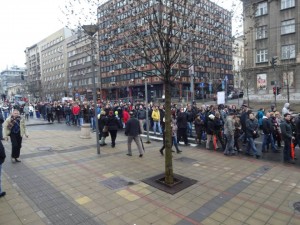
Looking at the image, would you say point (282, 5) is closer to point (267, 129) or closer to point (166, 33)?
point (267, 129)

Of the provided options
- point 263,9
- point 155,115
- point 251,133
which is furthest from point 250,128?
point 263,9

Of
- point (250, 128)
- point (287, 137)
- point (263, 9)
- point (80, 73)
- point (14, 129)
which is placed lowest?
point (287, 137)

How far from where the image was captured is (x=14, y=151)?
8453 mm

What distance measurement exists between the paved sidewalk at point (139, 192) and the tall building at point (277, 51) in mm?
26806

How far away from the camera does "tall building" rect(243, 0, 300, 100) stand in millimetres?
32156

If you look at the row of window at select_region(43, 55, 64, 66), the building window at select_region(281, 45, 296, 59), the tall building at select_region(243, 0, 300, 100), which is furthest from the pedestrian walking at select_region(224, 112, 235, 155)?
the row of window at select_region(43, 55, 64, 66)

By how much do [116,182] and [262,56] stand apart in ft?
113

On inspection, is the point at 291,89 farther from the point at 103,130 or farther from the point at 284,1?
the point at 103,130

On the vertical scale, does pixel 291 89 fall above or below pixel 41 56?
below

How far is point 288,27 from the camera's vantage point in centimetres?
3266

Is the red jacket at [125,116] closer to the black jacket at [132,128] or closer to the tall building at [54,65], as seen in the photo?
the black jacket at [132,128]

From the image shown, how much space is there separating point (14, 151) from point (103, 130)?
3.67 metres

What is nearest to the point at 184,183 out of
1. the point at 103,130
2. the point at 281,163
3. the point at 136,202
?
the point at 136,202

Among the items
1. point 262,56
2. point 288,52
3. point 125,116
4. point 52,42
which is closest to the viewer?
point 125,116
